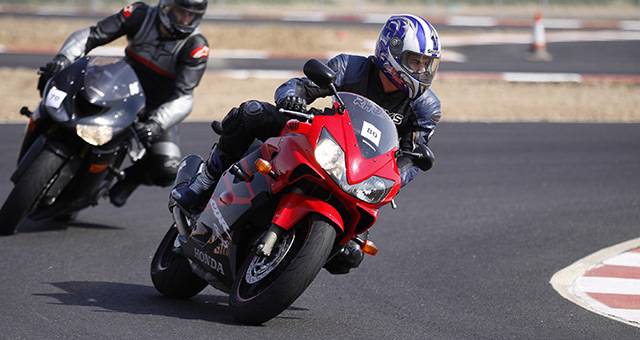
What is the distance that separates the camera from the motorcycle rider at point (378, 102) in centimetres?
619

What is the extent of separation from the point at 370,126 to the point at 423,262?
2535 mm

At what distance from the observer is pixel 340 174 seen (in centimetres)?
556

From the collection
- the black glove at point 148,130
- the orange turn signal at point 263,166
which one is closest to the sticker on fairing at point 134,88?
the black glove at point 148,130

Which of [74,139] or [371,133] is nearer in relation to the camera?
[371,133]

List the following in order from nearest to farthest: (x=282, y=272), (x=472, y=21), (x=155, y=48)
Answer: (x=282, y=272) < (x=155, y=48) < (x=472, y=21)

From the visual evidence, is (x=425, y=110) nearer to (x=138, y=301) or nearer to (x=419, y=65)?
(x=419, y=65)

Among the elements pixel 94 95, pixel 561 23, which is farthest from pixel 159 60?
pixel 561 23

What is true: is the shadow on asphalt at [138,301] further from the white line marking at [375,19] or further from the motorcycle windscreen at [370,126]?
the white line marking at [375,19]

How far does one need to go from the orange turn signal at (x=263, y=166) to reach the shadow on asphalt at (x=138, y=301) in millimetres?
775

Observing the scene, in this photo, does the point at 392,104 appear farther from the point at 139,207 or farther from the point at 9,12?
the point at 9,12

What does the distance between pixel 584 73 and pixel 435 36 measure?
1574 centimetres

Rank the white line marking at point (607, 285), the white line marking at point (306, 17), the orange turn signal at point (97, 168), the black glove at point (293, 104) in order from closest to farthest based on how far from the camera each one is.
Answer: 1. the black glove at point (293, 104)
2. the white line marking at point (607, 285)
3. the orange turn signal at point (97, 168)
4. the white line marking at point (306, 17)

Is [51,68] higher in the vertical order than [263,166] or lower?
lower

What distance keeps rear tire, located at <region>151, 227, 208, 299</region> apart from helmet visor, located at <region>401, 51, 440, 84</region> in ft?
5.12
